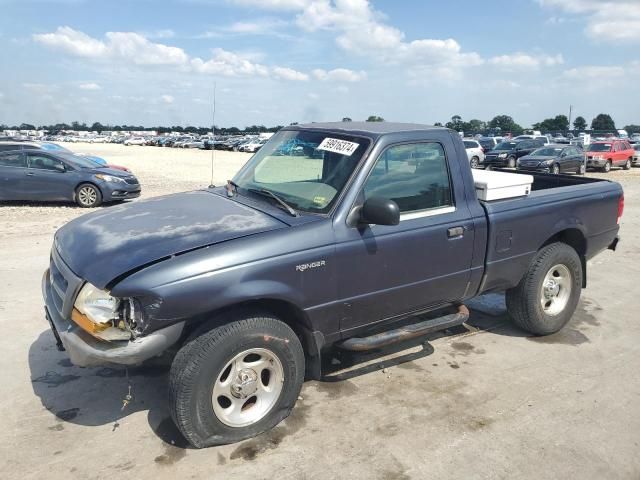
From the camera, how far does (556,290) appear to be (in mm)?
→ 5000

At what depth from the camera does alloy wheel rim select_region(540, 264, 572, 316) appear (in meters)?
4.91

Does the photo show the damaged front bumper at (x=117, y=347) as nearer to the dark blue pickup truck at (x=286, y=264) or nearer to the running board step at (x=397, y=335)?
the dark blue pickup truck at (x=286, y=264)

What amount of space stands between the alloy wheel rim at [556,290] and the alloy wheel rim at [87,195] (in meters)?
11.3

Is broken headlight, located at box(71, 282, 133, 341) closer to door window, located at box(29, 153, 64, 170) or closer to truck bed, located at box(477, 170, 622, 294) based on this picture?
truck bed, located at box(477, 170, 622, 294)

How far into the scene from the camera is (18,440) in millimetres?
3221

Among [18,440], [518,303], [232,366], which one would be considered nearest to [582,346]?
[518,303]

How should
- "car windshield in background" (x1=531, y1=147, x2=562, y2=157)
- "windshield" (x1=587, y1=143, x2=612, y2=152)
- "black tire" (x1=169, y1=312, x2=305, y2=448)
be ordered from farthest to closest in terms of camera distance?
"windshield" (x1=587, y1=143, x2=612, y2=152) < "car windshield in background" (x1=531, y1=147, x2=562, y2=157) < "black tire" (x1=169, y1=312, x2=305, y2=448)

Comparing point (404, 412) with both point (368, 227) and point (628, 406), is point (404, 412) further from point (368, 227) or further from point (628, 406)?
point (628, 406)

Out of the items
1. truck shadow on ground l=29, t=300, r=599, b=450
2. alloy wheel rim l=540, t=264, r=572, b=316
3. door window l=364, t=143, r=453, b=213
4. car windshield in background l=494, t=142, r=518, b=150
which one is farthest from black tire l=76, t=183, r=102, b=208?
car windshield in background l=494, t=142, r=518, b=150

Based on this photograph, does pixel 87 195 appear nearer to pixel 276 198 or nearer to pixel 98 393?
pixel 98 393

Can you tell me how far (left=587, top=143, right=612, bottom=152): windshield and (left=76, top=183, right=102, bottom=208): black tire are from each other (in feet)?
78.3

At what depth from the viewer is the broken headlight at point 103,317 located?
→ 2900 millimetres

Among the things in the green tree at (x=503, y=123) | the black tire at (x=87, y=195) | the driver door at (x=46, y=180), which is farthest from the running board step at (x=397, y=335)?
the green tree at (x=503, y=123)

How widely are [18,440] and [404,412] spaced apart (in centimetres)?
253
